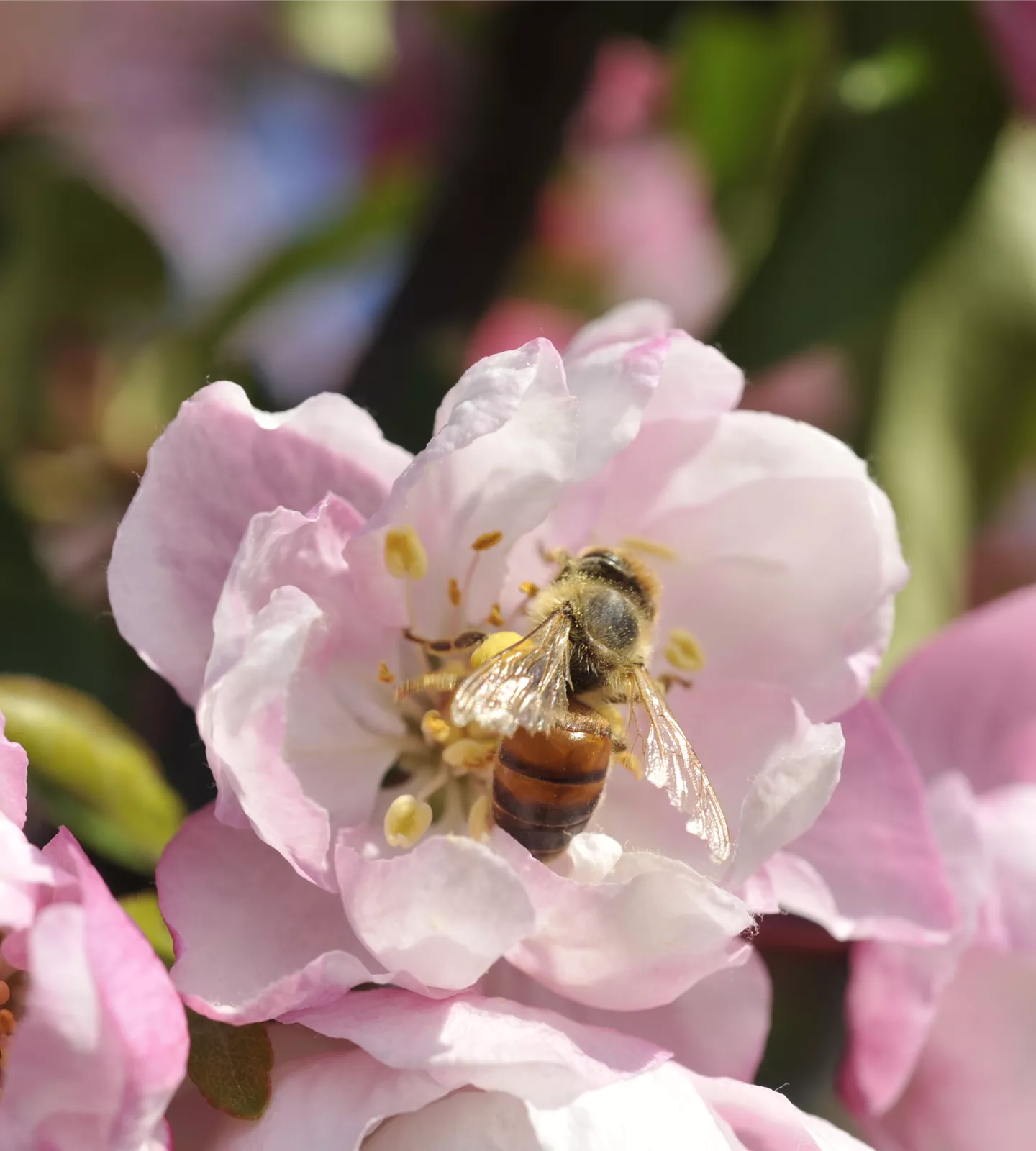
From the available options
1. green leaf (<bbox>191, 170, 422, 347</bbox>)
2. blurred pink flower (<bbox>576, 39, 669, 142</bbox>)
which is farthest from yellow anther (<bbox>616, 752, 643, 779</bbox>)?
blurred pink flower (<bbox>576, 39, 669, 142</bbox>)

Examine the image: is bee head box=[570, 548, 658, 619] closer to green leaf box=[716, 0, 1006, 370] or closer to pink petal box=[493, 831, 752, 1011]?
pink petal box=[493, 831, 752, 1011]

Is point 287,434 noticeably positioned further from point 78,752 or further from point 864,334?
point 864,334

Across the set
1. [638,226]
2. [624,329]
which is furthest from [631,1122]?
[638,226]

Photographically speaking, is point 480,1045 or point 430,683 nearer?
point 480,1045

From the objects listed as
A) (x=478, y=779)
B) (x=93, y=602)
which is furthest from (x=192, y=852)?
(x=93, y=602)

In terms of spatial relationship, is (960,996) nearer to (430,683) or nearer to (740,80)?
(430,683)

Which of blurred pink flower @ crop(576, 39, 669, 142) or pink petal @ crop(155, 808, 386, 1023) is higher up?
blurred pink flower @ crop(576, 39, 669, 142)

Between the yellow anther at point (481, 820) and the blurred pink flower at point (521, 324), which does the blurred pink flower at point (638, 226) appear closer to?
the blurred pink flower at point (521, 324)
